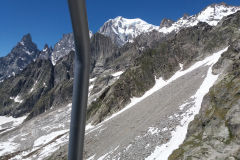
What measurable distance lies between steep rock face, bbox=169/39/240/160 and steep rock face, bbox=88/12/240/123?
133 feet

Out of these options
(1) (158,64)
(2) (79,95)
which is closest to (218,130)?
(2) (79,95)

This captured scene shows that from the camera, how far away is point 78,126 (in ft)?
6.87

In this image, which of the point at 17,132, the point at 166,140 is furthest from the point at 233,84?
the point at 17,132

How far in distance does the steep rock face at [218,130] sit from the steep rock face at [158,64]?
4068cm

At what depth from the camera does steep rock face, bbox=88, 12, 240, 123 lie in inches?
→ 2370

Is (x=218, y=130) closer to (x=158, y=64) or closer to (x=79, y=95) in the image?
(x=79, y=95)

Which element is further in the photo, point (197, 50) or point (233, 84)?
point (197, 50)

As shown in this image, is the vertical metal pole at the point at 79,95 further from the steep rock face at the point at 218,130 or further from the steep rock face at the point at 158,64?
the steep rock face at the point at 158,64

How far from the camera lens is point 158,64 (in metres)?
76.4

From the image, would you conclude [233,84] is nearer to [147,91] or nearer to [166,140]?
[166,140]

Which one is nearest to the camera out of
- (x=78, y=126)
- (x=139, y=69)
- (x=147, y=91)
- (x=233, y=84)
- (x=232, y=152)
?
(x=78, y=126)

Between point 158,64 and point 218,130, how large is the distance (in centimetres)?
6480

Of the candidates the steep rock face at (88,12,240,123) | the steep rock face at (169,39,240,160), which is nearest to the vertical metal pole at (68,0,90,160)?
the steep rock face at (169,39,240,160)

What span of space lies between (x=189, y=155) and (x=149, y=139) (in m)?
10.6
